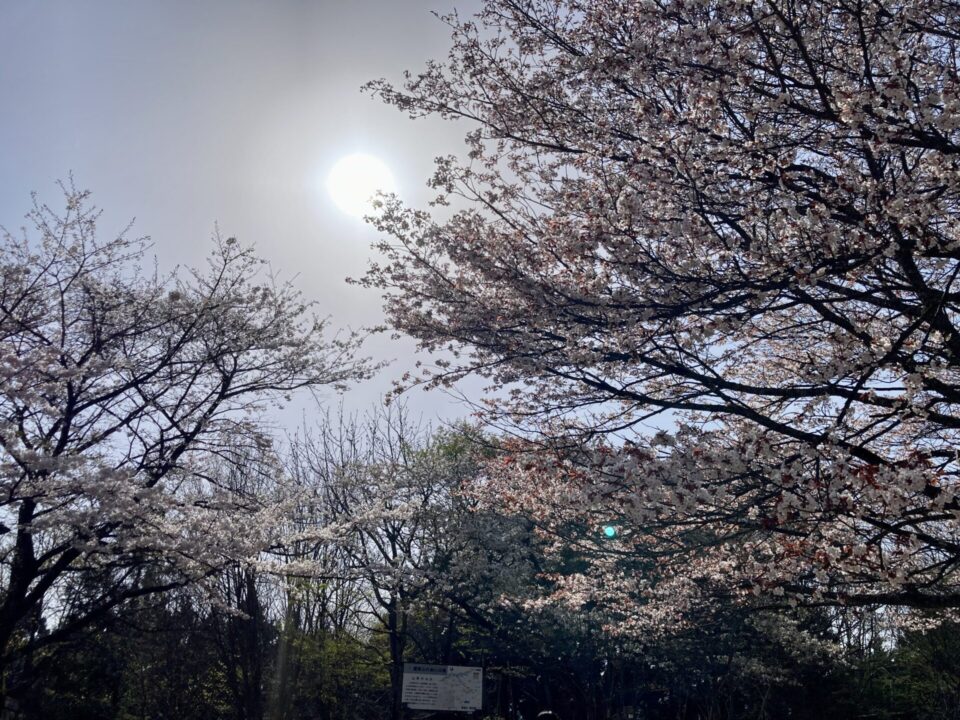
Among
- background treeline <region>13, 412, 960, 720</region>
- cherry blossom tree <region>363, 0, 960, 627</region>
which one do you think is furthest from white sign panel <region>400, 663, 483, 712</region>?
cherry blossom tree <region>363, 0, 960, 627</region>

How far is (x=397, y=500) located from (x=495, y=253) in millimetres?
10369

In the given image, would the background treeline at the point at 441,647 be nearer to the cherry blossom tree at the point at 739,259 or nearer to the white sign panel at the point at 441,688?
the white sign panel at the point at 441,688

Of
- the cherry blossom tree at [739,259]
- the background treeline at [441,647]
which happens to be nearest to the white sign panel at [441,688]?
the background treeline at [441,647]

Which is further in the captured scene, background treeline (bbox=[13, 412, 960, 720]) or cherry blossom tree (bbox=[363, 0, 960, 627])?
background treeline (bbox=[13, 412, 960, 720])

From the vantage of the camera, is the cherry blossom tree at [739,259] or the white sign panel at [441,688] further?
the white sign panel at [441,688]

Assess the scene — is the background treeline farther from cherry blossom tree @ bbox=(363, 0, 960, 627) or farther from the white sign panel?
cherry blossom tree @ bbox=(363, 0, 960, 627)

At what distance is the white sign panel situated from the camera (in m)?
12.5

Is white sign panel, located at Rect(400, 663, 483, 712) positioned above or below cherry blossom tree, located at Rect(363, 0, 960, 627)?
below

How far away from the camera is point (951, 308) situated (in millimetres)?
5266

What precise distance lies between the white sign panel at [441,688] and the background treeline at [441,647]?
153 cm

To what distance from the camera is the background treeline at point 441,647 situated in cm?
1316

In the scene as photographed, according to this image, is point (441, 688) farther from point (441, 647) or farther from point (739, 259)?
point (739, 259)

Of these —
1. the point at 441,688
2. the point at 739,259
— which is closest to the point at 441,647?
the point at 441,688

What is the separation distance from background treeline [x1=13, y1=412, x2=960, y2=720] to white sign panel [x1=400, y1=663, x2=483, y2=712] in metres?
1.53
